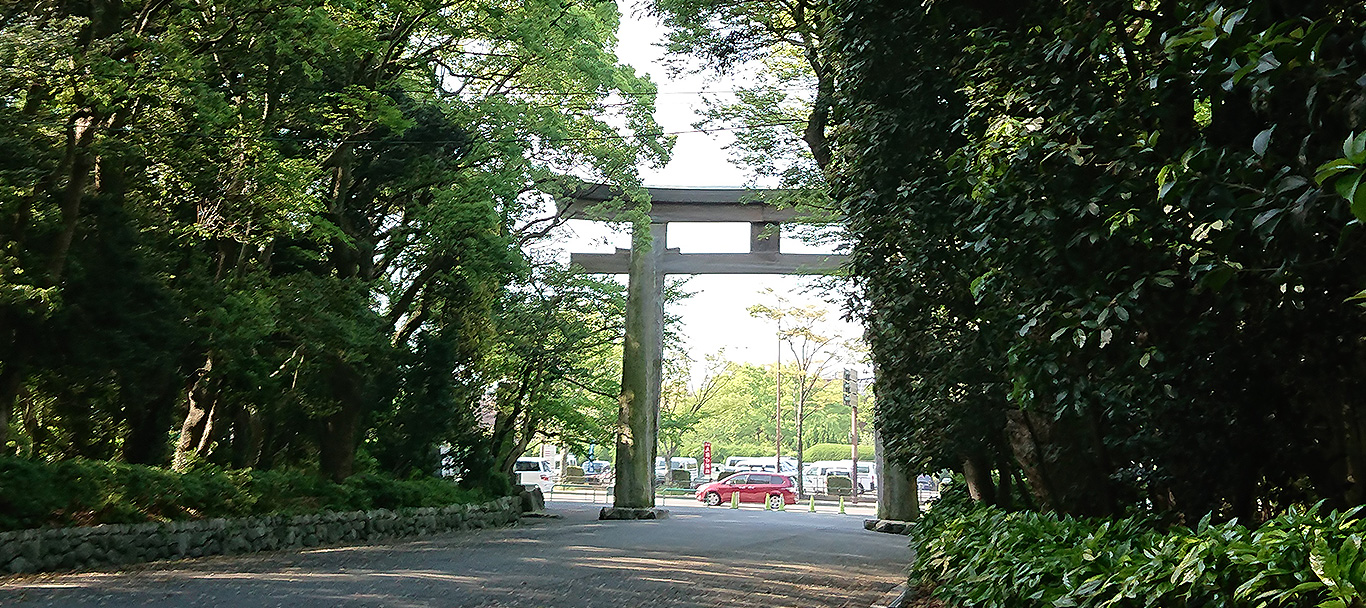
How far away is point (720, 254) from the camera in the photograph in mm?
25469

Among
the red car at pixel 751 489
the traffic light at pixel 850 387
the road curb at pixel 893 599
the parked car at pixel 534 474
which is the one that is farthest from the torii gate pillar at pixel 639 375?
Result: the parked car at pixel 534 474

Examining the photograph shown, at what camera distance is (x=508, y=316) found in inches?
904

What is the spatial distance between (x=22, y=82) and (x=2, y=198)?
1217mm

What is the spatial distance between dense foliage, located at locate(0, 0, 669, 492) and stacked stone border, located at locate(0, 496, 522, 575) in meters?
1.57

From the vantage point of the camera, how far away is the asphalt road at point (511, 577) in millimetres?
8703

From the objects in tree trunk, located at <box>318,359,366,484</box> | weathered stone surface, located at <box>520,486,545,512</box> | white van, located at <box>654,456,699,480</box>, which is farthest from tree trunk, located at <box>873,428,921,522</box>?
white van, located at <box>654,456,699,480</box>

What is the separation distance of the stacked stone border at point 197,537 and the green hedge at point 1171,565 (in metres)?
8.07

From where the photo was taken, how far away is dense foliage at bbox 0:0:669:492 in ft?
36.8

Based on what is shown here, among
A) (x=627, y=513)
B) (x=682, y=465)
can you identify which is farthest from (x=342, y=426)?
(x=682, y=465)

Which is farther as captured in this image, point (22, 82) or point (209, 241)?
point (209, 241)

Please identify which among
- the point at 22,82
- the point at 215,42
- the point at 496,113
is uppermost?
the point at 496,113

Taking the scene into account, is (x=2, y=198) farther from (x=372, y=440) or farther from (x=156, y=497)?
(x=372, y=440)

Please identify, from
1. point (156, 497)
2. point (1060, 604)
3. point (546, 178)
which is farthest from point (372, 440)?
point (1060, 604)

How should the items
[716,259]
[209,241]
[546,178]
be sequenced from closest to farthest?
[209,241] < [546,178] < [716,259]
